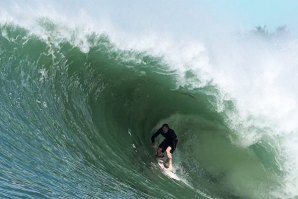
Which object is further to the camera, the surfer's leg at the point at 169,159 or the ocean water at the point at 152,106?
the surfer's leg at the point at 169,159

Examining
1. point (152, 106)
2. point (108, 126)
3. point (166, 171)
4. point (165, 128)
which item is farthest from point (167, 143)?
point (152, 106)

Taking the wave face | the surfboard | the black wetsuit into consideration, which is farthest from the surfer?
the wave face

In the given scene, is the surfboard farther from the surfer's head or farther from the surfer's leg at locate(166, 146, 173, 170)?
the surfer's head

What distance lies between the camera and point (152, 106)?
15.3 metres

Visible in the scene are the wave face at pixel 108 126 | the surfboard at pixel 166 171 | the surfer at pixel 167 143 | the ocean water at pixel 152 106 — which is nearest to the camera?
the wave face at pixel 108 126

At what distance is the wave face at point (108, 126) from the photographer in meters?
9.24

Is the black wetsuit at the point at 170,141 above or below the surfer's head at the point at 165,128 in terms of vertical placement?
below

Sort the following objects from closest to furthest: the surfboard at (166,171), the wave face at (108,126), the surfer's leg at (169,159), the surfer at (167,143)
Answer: the wave face at (108,126) < the surfboard at (166,171) < the surfer's leg at (169,159) < the surfer at (167,143)

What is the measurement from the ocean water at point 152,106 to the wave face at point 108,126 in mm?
32

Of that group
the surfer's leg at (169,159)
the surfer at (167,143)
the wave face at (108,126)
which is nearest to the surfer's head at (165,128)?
the surfer at (167,143)

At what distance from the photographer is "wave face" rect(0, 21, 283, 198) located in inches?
364

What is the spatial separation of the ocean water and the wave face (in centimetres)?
Answer: 3

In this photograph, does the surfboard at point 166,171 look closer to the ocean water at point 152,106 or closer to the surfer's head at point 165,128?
the ocean water at point 152,106

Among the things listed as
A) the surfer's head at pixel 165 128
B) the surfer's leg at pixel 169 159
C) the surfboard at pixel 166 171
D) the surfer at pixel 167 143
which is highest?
the surfer's head at pixel 165 128
